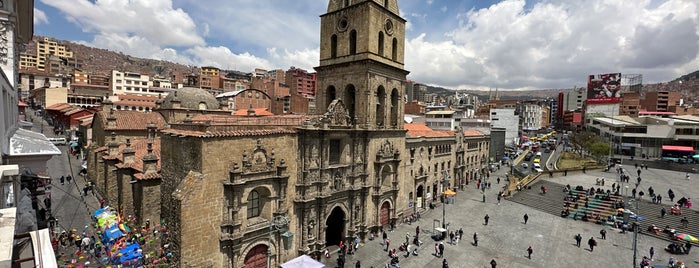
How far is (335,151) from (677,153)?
68.7m

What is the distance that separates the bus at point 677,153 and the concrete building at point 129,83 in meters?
123

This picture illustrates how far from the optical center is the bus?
5422cm

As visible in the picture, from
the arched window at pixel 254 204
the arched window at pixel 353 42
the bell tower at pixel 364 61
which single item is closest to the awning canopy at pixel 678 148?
the bell tower at pixel 364 61

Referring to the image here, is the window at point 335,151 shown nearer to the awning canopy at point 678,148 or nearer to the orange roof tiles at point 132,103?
the orange roof tiles at point 132,103

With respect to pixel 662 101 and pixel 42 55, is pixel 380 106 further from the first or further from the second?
pixel 42 55

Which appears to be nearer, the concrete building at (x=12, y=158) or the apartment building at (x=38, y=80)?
the concrete building at (x=12, y=158)

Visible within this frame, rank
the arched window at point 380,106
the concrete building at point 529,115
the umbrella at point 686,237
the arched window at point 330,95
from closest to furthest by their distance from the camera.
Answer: the umbrella at point 686,237 < the arched window at point 380,106 < the arched window at point 330,95 < the concrete building at point 529,115

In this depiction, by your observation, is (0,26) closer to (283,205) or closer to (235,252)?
(235,252)

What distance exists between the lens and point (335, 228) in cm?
2716

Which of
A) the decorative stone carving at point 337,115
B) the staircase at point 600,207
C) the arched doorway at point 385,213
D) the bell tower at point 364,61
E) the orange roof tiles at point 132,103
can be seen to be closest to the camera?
the decorative stone carving at point 337,115

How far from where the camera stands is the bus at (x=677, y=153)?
178 ft

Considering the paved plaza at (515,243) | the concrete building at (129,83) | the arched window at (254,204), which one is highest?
the concrete building at (129,83)

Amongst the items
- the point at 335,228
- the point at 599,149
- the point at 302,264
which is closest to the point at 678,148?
the point at 599,149

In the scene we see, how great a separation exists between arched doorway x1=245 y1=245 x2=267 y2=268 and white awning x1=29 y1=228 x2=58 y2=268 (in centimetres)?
1433
